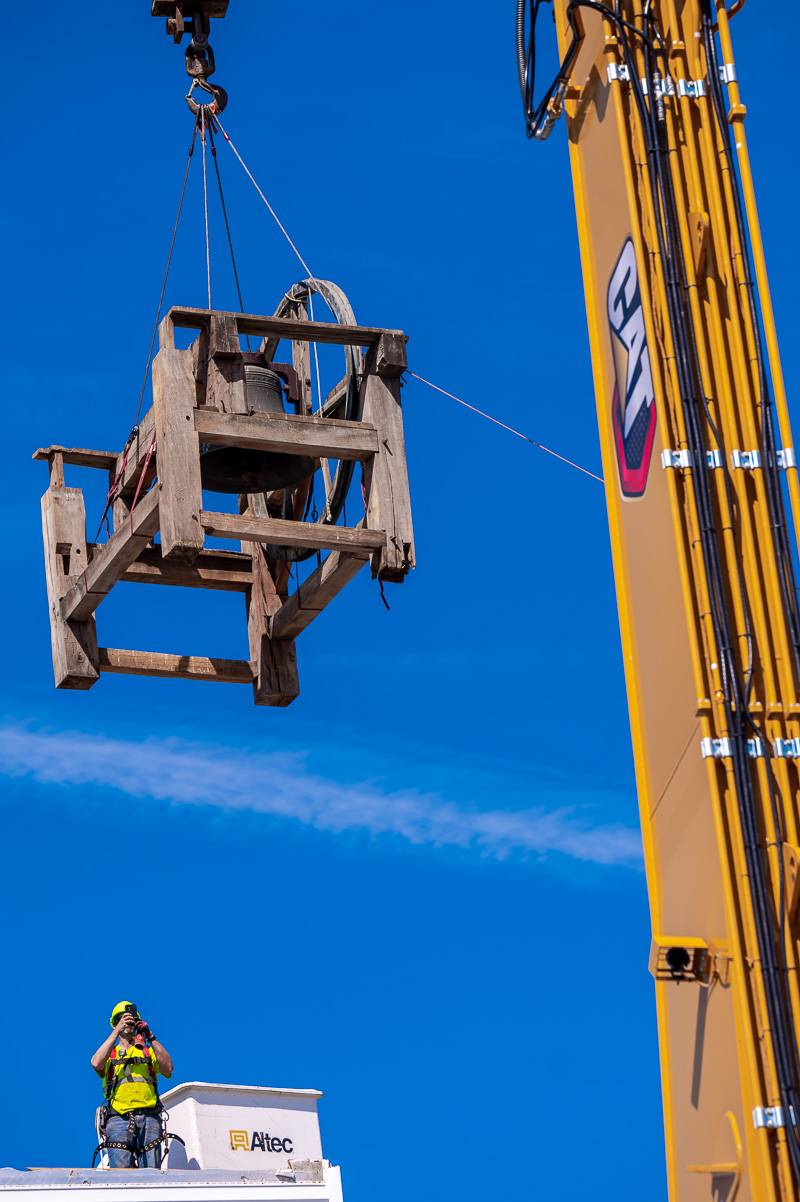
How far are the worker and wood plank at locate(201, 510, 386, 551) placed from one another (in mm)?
3632

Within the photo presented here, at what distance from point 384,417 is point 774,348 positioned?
3771 mm

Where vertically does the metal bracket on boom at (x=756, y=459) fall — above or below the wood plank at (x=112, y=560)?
below

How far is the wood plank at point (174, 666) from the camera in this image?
1277 centimetres

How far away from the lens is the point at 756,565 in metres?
7.73

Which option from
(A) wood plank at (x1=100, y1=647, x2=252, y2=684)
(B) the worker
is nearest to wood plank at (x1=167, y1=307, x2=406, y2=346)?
(A) wood plank at (x1=100, y1=647, x2=252, y2=684)

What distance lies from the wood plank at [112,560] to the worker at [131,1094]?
2.60 m

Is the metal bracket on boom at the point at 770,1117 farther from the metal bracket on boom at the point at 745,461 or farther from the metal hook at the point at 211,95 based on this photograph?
the metal hook at the point at 211,95

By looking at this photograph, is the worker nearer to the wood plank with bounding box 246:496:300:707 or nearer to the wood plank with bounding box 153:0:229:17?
the wood plank with bounding box 246:496:300:707

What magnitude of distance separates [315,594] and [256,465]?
2.60 feet

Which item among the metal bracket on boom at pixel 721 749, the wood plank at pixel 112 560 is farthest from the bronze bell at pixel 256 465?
the metal bracket on boom at pixel 721 749

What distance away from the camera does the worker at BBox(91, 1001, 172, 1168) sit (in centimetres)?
1281

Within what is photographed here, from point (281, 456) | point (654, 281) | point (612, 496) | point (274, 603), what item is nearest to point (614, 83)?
point (654, 281)

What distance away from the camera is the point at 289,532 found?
11125 millimetres

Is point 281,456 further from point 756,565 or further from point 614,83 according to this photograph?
point 756,565
